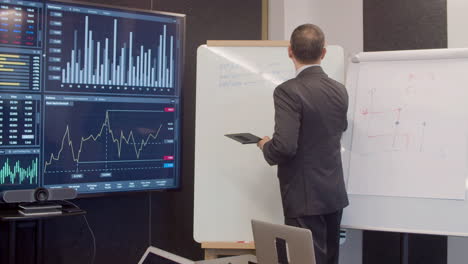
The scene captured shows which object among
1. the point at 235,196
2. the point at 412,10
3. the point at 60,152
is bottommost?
the point at 235,196

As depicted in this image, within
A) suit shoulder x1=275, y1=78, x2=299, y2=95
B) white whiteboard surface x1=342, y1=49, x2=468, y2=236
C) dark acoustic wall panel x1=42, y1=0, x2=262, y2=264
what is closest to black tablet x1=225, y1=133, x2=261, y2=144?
suit shoulder x1=275, y1=78, x2=299, y2=95

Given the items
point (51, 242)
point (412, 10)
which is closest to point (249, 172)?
point (51, 242)

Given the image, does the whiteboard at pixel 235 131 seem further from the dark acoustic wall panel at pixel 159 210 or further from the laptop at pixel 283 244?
the laptop at pixel 283 244

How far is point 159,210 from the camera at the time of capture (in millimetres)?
2943

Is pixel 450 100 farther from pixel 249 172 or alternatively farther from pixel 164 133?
pixel 164 133

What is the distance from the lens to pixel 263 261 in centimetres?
188

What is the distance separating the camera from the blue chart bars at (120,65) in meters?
2.41

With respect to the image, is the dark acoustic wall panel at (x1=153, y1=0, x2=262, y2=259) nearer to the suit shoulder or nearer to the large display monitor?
the large display monitor

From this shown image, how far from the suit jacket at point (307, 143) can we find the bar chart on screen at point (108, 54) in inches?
32.6

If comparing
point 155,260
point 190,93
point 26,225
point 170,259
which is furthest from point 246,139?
point 26,225

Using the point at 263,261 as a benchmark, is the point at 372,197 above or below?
above

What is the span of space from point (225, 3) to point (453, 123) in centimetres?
162

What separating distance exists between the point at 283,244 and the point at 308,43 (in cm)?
86

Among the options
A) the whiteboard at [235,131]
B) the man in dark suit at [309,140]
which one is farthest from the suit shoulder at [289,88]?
the whiteboard at [235,131]
